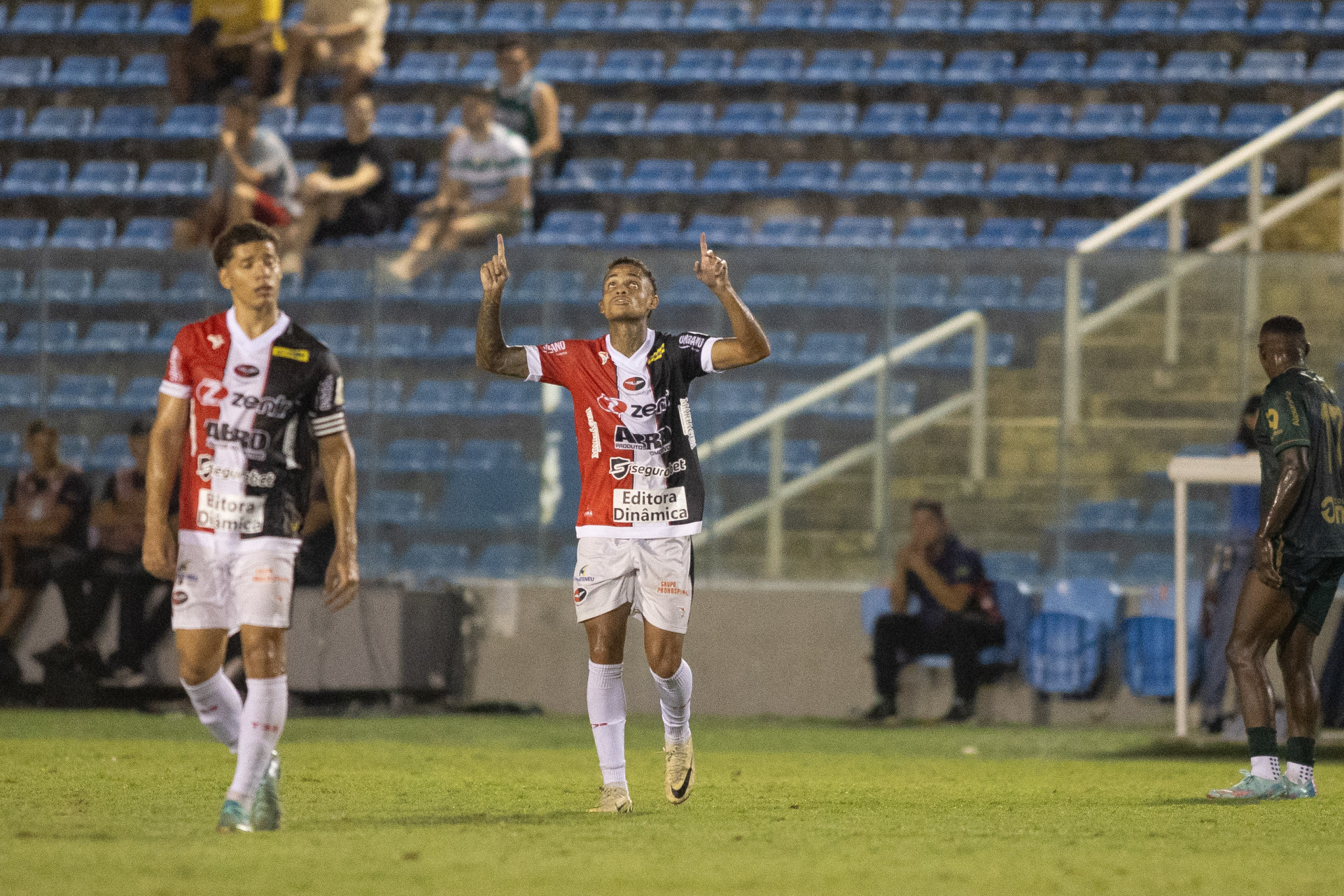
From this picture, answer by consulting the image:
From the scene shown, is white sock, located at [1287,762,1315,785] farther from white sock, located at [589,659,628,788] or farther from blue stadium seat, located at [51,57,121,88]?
blue stadium seat, located at [51,57,121,88]

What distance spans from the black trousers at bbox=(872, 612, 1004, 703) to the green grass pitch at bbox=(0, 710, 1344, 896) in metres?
0.95

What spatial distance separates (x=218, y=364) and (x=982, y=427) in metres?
7.42

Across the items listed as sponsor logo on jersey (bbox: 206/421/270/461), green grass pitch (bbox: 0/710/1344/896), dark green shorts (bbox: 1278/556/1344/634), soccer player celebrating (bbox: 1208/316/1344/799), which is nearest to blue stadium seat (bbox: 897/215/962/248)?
green grass pitch (bbox: 0/710/1344/896)

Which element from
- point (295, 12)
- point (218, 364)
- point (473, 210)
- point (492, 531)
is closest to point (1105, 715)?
point (492, 531)

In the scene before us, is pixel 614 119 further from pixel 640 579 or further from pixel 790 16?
pixel 640 579

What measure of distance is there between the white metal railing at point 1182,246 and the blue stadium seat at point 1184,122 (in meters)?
0.44

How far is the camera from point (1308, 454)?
26.7ft

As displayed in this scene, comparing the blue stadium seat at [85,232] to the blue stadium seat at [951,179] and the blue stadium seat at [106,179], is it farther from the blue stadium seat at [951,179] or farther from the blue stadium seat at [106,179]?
the blue stadium seat at [951,179]

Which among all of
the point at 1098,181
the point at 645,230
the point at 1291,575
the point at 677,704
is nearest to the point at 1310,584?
the point at 1291,575

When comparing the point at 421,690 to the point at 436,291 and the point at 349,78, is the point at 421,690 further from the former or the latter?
the point at 349,78

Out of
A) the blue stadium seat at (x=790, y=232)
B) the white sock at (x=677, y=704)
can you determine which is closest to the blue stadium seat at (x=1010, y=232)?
the blue stadium seat at (x=790, y=232)

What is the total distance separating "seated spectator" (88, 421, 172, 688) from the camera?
42.5 feet

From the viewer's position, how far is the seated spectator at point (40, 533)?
13.2 metres

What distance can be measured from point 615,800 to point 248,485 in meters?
1.89
